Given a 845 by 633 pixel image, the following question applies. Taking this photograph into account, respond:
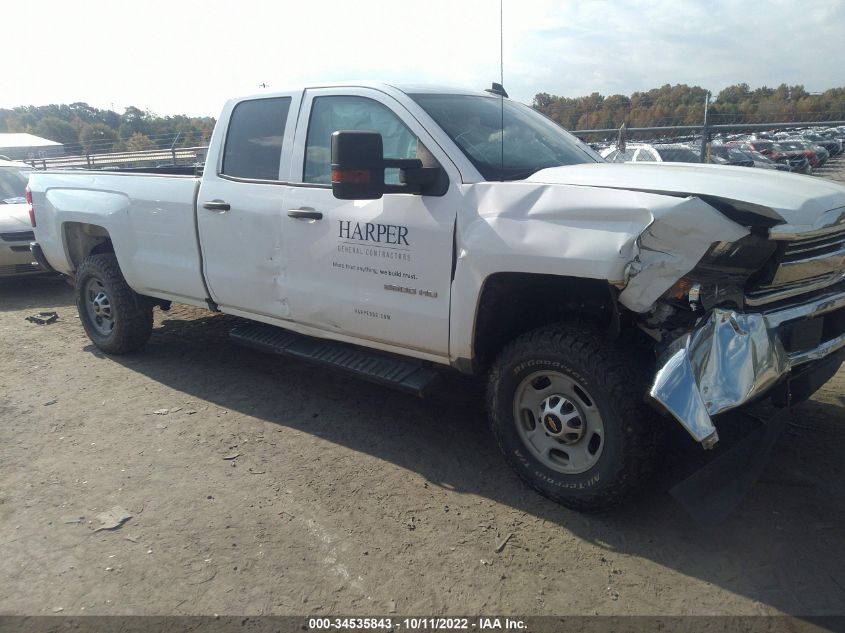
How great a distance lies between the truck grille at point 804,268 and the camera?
286 cm

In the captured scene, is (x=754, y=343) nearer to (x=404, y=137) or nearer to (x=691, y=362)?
(x=691, y=362)

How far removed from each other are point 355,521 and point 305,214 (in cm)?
179

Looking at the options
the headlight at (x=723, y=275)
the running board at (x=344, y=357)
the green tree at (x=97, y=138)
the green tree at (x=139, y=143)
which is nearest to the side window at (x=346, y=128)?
the running board at (x=344, y=357)

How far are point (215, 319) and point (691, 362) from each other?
17.7ft

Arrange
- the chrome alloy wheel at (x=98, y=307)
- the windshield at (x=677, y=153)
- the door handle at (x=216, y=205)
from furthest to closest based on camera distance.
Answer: the windshield at (x=677, y=153) → the chrome alloy wheel at (x=98, y=307) → the door handle at (x=216, y=205)

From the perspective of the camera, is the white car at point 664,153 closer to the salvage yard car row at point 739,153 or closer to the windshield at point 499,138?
the salvage yard car row at point 739,153

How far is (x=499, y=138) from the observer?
378cm

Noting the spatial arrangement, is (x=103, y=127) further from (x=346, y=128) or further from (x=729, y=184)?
(x=729, y=184)

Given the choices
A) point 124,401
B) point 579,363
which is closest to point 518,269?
point 579,363

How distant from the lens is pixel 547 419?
10.6 ft

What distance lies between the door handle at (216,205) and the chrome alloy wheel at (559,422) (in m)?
2.35

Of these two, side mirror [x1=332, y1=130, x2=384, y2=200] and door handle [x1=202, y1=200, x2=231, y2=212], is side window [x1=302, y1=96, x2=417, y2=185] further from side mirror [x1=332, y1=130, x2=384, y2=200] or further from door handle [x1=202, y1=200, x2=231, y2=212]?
door handle [x1=202, y1=200, x2=231, y2=212]

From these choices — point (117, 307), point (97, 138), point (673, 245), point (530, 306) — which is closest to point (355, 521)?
point (530, 306)

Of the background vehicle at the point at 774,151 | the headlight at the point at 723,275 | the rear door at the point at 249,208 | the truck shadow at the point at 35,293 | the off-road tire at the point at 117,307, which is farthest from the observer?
the background vehicle at the point at 774,151
